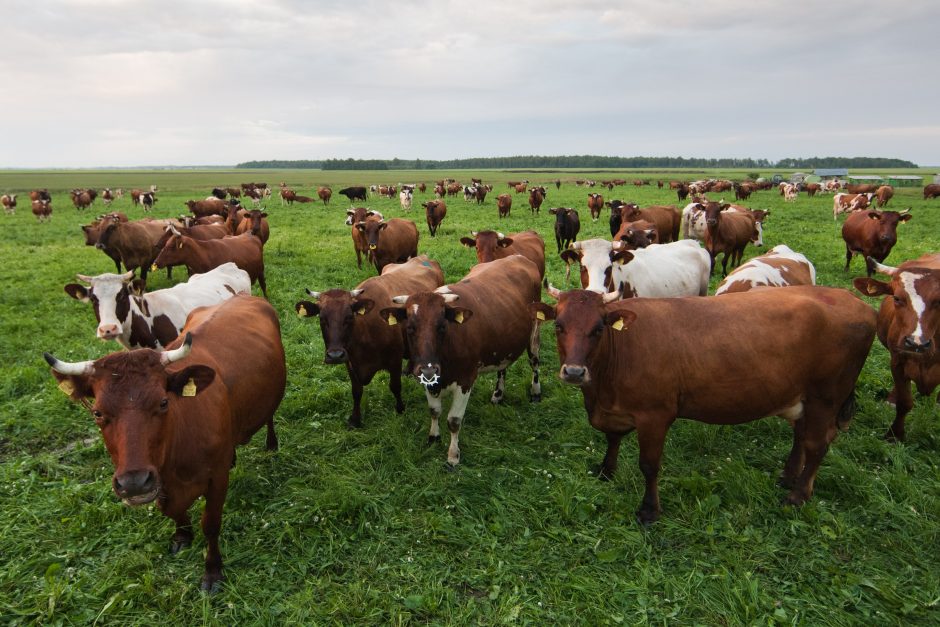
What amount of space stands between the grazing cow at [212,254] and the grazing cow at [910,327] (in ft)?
37.2

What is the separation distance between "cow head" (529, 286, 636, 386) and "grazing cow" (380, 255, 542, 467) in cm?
117

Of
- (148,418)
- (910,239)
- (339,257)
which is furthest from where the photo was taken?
(910,239)

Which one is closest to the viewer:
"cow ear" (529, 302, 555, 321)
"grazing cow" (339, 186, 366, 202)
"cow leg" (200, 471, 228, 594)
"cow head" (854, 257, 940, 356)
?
"cow leg" (200, 471, 228, 594)

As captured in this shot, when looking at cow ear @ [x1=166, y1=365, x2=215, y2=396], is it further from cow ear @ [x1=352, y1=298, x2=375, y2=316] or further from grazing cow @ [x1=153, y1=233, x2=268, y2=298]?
grazing cow @ [x1=153, y1=233, x2=268, y2=298]

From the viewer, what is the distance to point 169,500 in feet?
12.0

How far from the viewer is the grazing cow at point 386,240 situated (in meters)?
14.5

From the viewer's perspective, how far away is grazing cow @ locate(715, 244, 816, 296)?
23.5 feet

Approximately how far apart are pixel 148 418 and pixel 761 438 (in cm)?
608

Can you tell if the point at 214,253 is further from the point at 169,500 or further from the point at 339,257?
the point at 169,500

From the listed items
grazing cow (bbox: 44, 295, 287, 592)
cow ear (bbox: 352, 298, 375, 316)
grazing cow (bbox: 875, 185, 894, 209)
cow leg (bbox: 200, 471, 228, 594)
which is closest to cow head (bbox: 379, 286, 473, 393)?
cow ear (bbox: 352, 298, 375, 316)

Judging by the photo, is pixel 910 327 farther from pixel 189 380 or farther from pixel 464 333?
pixel 189 380

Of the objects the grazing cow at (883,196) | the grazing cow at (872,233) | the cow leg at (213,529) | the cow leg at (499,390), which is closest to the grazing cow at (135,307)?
the cow leg at (213,529)

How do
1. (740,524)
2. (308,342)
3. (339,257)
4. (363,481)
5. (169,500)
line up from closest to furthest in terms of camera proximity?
(169,500)
(740,524)
(363,481)
(308,342)
(339,257)

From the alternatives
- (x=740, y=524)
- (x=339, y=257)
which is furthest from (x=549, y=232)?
(x=740, y=524)
